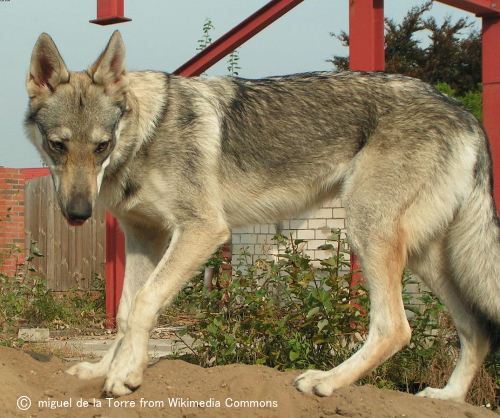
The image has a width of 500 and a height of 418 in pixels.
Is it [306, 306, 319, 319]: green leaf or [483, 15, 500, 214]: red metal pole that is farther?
[483, 15, 500, 214]: red metal pole

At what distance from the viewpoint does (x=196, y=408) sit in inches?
173

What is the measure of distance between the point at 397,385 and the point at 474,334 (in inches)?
38.0

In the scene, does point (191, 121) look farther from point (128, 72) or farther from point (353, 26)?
point (353, 26)

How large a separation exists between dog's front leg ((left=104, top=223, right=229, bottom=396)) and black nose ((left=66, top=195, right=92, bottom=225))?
0.55 metres

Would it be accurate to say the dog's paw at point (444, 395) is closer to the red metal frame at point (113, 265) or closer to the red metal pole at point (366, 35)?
the red metal pole at point (366, 35)

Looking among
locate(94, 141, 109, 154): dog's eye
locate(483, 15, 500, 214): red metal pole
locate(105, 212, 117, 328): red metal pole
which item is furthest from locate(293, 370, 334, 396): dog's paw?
locate(105, 212, 117, 328): red metal pole

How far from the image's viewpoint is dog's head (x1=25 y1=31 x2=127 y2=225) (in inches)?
175

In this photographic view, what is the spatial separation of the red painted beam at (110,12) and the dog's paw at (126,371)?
15.2 ft

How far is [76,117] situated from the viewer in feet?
15.0

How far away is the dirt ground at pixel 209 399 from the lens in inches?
170

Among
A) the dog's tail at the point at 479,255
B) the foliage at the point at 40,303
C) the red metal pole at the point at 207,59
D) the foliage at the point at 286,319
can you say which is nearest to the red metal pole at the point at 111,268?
the red metal pole at the point at 207,59

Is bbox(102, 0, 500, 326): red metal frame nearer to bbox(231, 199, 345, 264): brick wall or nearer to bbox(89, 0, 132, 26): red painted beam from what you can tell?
bbox(89, 0, 132, 26): red painted beam

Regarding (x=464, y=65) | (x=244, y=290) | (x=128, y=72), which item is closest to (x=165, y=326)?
(x=244, y=290)
